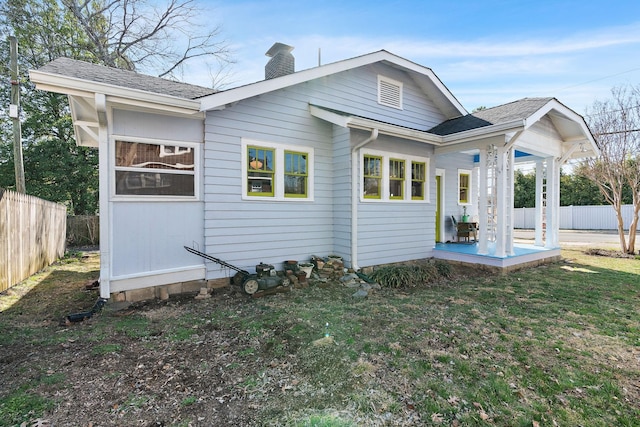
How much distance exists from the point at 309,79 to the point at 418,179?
386cm

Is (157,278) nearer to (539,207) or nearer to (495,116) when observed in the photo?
(495,116)

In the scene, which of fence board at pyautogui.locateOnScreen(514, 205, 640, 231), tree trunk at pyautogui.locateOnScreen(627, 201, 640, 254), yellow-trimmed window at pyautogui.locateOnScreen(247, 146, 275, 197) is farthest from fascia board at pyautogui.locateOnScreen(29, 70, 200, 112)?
fence board at pyautogui.locateOnScreen(514, 205, 640, 231)

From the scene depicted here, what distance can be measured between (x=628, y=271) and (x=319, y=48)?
38.8ft

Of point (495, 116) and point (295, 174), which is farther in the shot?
point (495, 116)

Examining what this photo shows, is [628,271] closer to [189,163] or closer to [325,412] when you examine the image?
[325,412]

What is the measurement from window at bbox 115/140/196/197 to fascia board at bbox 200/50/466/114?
985 mm

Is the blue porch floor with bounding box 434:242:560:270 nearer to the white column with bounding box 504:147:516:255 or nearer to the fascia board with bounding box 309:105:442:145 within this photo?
the white column with bounding box 504:147:516:255

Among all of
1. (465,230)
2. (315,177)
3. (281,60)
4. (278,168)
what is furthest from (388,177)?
(281,60)

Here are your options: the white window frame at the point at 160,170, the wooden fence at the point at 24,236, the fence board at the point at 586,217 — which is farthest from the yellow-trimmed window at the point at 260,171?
the fence board at the point at 586,217

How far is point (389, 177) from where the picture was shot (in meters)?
7.41

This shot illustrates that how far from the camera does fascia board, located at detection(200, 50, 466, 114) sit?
5283mm

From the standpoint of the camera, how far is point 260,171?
6133 millimetres

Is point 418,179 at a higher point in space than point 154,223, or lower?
higher

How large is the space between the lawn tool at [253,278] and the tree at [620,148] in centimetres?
1195
